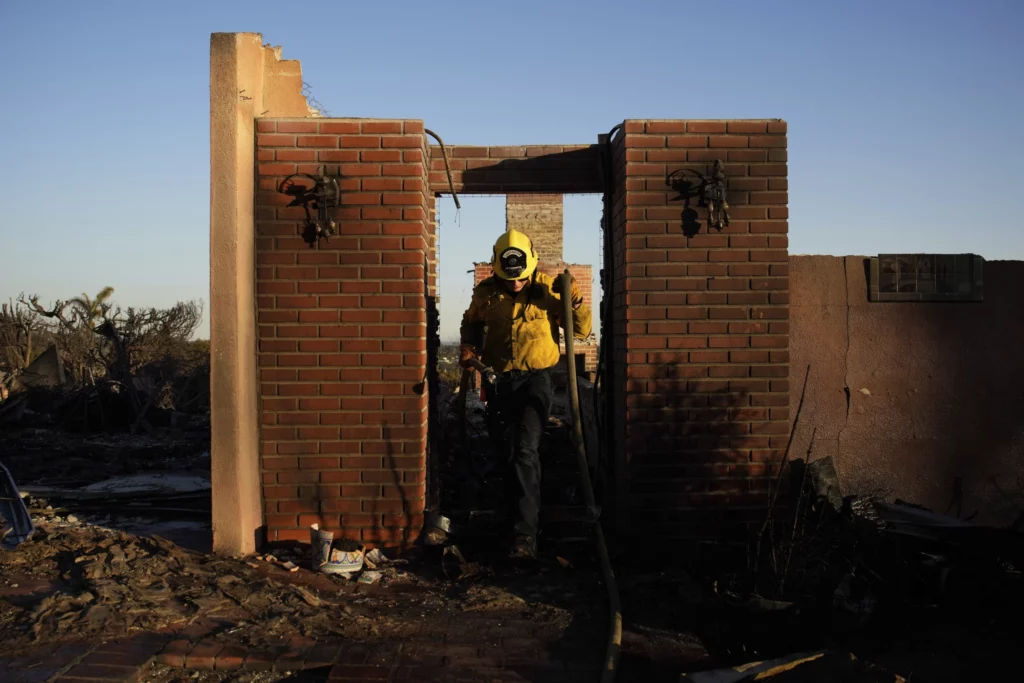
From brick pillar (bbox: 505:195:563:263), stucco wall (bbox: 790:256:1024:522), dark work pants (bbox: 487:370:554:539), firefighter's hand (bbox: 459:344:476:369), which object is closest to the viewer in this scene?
dark work pants (bbox: 487:370:554:539)

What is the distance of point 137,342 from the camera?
15.7 meters

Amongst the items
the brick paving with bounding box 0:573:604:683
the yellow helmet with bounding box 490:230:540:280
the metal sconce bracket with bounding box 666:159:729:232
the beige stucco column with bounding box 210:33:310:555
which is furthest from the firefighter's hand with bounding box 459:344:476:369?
the brick paving with bounding box 0:573:604:683

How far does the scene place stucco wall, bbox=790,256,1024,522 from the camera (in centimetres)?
547

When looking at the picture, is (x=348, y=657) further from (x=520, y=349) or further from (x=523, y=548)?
(x=520, y=349)

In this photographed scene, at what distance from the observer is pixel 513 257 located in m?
4.91

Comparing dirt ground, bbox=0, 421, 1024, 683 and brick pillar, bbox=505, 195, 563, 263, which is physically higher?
brick pillar, bbox=505, 195, 563, 263

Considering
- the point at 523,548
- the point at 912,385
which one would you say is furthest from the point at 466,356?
the point at 912,385

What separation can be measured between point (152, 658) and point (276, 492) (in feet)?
5.31

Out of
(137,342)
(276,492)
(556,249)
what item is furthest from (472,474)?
(556,249)

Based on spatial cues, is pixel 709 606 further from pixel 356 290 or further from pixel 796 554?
pixel 356 290

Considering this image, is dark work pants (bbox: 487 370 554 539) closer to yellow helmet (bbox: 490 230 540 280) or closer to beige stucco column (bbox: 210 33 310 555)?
yellow helmet (bbox: 490 230 540 280)

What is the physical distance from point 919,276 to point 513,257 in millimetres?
2868

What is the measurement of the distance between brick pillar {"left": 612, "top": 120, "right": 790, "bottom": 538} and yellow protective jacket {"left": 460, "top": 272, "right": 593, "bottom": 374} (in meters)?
0.45

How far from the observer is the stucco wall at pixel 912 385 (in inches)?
215
